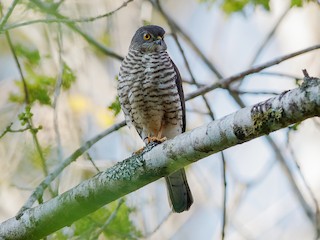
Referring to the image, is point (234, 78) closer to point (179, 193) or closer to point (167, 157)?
point (179, 193)

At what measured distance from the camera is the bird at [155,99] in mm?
5344

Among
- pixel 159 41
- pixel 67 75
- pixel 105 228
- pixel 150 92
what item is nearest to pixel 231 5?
pixel 159 41

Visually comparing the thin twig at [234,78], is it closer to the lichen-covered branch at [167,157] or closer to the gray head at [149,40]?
the gray head at [149,40]

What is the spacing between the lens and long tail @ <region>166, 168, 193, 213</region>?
540cm

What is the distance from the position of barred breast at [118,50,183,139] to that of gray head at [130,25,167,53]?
0.39 ft

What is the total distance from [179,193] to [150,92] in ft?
2.80

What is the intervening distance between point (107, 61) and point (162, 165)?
499cm

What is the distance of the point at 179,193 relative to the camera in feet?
17.9

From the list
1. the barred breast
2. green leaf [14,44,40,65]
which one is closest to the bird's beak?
the barred breast

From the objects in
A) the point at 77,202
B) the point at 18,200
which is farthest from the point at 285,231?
the point at 77,202

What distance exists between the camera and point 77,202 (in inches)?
153

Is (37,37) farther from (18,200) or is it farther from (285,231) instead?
(285,231)

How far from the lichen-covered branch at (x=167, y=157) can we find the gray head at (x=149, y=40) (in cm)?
198

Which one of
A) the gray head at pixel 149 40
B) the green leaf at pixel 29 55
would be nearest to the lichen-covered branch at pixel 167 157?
the green leaf at pixel 29 55
